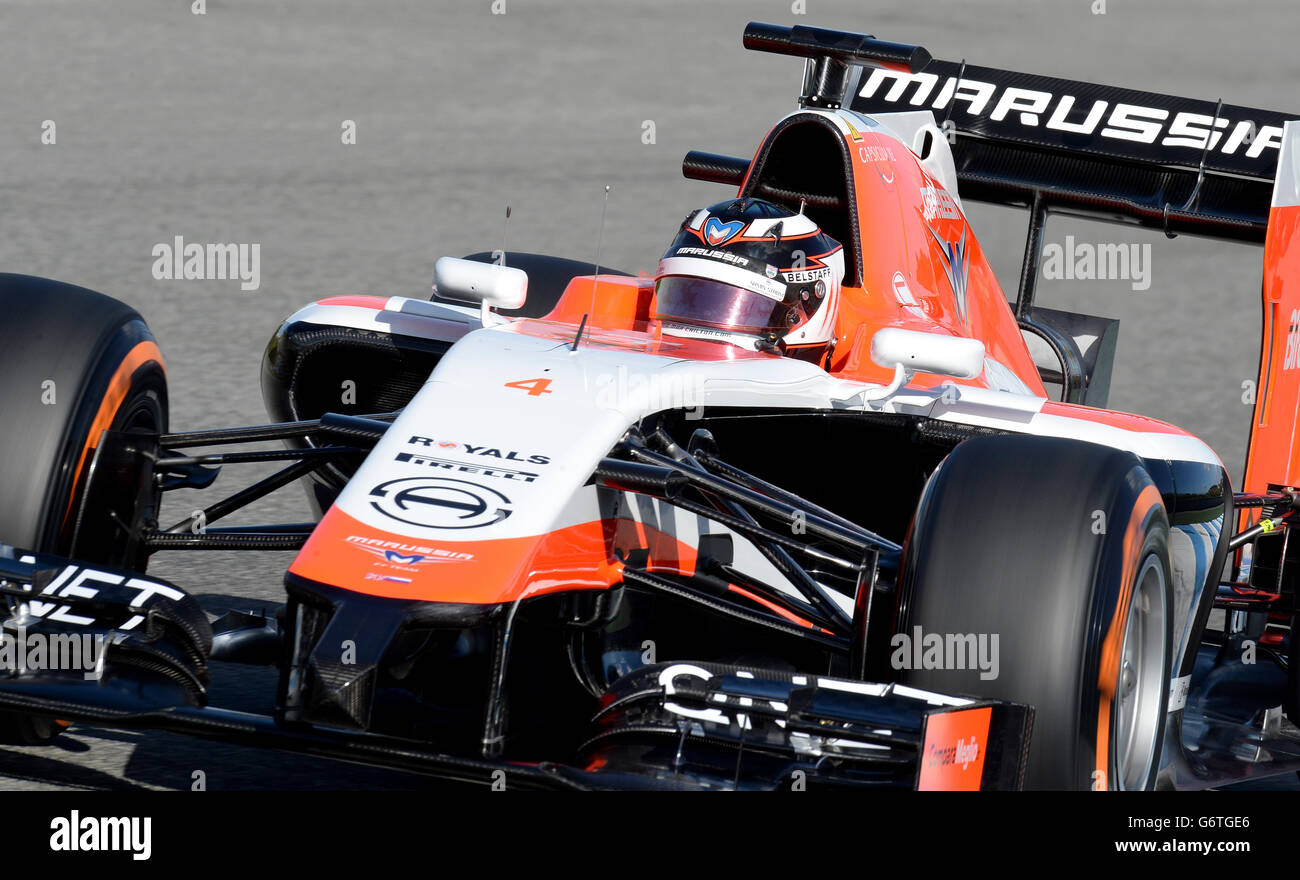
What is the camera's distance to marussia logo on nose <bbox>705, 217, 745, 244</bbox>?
5160 mm

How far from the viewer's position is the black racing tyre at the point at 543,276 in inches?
262

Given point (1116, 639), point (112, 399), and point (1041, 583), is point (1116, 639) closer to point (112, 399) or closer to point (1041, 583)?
point (1041, 583)

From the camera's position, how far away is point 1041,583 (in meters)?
3.83

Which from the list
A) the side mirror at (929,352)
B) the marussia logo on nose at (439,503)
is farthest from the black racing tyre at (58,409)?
the side mirror at (929,352)

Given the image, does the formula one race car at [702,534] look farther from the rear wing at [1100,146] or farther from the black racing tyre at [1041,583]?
the rear wing at [1100,146]

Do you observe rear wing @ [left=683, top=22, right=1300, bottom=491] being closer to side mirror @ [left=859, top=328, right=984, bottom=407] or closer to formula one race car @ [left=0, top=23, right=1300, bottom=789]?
formula one race car @ [left=0, top=23, right=1300, bottom=789]

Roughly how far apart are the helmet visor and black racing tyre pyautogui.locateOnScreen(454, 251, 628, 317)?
1.48 m

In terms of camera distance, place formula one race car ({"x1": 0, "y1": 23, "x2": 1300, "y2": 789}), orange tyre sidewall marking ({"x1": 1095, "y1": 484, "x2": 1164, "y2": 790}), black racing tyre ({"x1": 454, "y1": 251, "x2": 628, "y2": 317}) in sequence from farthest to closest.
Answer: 1. black racing tyre ({"x1": 454, "y1": 251, "x2": 628, "y2": 317})
2. orange tyre sidewall marking ({"x1": 1095, "y1": 484, "x2": 1164, "y2": 790})
3. formula one race car ({"x1": 0, "y1": 23, "x2": 1300, "y2": 789})

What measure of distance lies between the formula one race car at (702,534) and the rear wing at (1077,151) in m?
0.36

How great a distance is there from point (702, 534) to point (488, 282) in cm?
107

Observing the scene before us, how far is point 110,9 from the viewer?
1981 cm

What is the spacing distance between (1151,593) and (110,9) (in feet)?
57.6

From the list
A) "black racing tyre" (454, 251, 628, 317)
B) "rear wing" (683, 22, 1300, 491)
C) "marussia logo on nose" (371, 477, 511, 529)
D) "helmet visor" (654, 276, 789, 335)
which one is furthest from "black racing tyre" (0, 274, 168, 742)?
"rear wing" (683, 22, 1300, 491)
